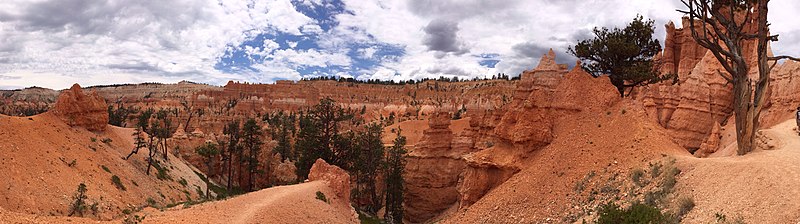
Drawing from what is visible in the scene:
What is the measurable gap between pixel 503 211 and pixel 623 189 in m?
4.37

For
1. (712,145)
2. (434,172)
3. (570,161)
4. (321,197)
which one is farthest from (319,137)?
(712,145)

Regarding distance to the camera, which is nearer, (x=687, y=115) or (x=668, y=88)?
(x=687, y=115)

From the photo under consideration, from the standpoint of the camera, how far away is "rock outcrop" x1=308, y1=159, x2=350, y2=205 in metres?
25.2

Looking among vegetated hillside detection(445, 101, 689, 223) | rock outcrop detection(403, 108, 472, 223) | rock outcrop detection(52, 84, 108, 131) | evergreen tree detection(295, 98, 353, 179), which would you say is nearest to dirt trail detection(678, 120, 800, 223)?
vegetated hillside detection(445, 101, 689, 223)

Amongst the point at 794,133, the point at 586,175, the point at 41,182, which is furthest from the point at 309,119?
the point at 794,133

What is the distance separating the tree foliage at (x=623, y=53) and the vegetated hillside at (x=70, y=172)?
23533 millimetres

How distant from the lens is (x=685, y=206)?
1078 centimetres


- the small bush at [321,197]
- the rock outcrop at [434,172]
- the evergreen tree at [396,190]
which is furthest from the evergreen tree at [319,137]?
the small bush at [321,197]

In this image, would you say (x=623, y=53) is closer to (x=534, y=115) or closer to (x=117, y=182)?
(x=534, y=115)

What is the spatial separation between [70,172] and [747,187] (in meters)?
26.5

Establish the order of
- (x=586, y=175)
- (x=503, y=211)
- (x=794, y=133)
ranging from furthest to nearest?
(x=794, y=133) < (x=503, y=211) < (x=586, y=175)

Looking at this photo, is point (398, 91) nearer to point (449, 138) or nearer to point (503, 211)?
point (449, 138)

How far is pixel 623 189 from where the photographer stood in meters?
14.0

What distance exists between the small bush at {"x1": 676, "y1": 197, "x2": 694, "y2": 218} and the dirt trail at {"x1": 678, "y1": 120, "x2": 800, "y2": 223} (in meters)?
0.14
